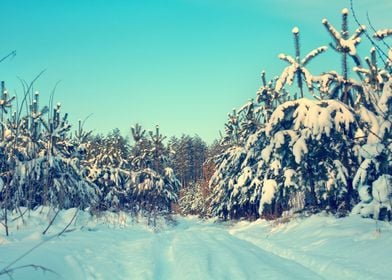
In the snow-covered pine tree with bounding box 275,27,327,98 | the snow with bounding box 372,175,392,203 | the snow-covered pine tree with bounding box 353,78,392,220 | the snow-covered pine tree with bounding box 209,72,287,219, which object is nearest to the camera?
the snow with bounding box 372,175,392,203

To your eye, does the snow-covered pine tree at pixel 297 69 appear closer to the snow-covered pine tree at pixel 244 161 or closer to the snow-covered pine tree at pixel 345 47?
the snow-covered pine tree at pixel 345 47

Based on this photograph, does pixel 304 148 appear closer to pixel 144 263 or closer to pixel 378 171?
pixel 378 171

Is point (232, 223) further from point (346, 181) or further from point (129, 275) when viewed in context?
point (129, 275)

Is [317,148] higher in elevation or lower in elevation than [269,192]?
higher

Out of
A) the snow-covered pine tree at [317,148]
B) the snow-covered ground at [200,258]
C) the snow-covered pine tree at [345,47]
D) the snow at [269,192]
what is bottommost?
the snow-covered ground at [200,258]

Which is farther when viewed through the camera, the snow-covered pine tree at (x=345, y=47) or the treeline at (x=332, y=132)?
the snow-covered pine tree at (x=345, y=47)

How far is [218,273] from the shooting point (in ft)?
17.9

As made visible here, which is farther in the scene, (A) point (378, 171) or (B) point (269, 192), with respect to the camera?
(B) point (269, 192)

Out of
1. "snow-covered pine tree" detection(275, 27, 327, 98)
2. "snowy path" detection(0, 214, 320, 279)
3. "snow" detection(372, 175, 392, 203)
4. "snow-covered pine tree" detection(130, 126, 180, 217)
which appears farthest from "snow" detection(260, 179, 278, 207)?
"snow-covered pine tree" detection(130, 126, 180, 217)

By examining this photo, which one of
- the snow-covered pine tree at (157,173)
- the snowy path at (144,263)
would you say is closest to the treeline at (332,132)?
the snowy path at (144,263)

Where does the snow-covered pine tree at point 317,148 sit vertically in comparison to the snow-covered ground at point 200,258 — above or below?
above

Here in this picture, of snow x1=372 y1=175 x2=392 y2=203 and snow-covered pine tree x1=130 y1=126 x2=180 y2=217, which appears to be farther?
snow-covered pine tree x1=130 y1=126 x2=180 y2=217

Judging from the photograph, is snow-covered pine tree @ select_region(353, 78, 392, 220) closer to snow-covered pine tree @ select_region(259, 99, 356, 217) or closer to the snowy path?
snow-covered pine tree @ select_region(259, 99, 356, 217)

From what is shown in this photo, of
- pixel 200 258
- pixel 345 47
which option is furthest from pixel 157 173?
pixel 200 258
